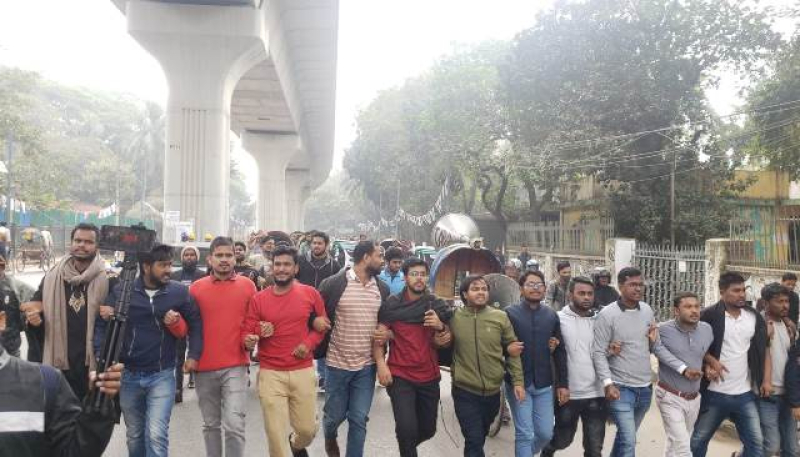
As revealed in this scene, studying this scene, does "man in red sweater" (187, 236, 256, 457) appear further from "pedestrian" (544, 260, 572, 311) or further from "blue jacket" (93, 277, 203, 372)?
"pedestrian" (544, 260, 572, 311)

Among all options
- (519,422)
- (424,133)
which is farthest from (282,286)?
(424,133)

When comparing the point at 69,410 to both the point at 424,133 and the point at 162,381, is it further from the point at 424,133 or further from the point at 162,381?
the point at 424,133

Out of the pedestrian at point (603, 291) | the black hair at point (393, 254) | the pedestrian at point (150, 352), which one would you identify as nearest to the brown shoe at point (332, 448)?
the pedestrian at point (150, 352)

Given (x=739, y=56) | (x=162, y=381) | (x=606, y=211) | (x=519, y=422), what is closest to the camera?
(x=162, y=381)

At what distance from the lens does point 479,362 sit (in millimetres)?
4602

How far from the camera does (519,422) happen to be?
15.4ft

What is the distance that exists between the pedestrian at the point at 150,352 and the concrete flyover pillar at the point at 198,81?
1277cm

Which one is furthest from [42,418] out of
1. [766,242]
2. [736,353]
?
[766,242]

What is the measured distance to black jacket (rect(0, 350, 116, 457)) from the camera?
1.73 m

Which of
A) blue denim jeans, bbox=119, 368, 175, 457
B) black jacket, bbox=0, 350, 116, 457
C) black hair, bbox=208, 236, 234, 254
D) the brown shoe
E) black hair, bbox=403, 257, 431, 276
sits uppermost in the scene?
black hair, bbox=208, 236, 234, 254

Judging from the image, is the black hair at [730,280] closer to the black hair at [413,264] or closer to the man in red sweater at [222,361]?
the black hair at [413,264]

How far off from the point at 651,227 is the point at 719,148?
124 inches

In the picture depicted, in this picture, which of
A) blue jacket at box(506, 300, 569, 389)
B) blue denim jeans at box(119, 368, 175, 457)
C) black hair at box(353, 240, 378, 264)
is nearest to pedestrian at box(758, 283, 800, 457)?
blue jacket at box(506, 300, 569, 389)

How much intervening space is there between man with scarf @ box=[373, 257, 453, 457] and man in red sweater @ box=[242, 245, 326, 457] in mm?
554
